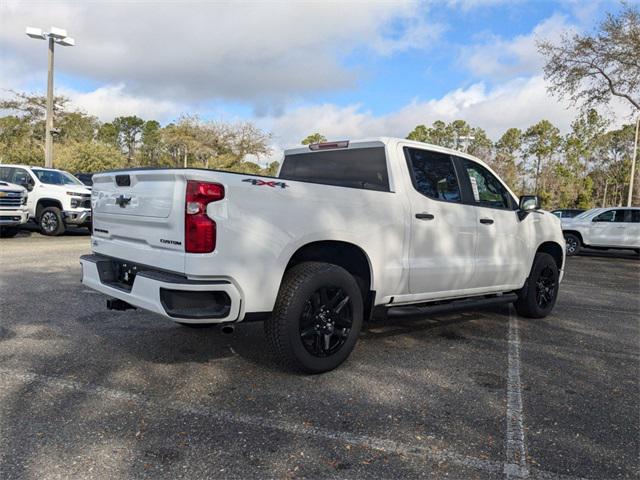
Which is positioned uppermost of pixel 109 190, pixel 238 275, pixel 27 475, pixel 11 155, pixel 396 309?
pixel 11 155

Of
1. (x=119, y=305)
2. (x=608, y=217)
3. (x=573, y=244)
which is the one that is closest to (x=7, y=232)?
(x=119, y=305)

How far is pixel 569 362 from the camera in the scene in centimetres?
458

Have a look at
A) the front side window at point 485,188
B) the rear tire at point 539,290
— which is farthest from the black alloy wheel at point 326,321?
the rear tire at point 539,290

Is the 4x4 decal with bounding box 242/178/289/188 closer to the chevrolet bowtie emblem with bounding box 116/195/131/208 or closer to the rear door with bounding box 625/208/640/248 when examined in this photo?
the chevrolet bowtie emblem with bounding box 116/195/131/208

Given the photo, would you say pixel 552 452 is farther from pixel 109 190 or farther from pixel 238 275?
pixel 109 190

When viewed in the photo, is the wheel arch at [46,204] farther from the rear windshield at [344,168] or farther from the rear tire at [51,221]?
the rear windshield at [344,168]

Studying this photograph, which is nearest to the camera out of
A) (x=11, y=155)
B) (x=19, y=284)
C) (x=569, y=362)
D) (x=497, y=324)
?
(x=569, y=362)

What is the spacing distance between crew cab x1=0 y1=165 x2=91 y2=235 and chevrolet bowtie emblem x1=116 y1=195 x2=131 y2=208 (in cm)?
1059

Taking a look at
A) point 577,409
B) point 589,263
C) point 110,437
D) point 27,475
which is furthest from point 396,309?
point 589,263

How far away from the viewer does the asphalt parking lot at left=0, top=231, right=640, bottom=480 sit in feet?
8.83

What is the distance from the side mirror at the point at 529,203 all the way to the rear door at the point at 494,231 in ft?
0.35

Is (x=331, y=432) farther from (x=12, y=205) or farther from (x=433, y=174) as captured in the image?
(x=12, y=205)

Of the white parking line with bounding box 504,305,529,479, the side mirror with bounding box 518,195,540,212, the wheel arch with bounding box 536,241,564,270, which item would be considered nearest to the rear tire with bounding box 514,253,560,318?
the wheel arch with bounding box 536,241,564,270

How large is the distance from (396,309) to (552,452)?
69.4 inches
